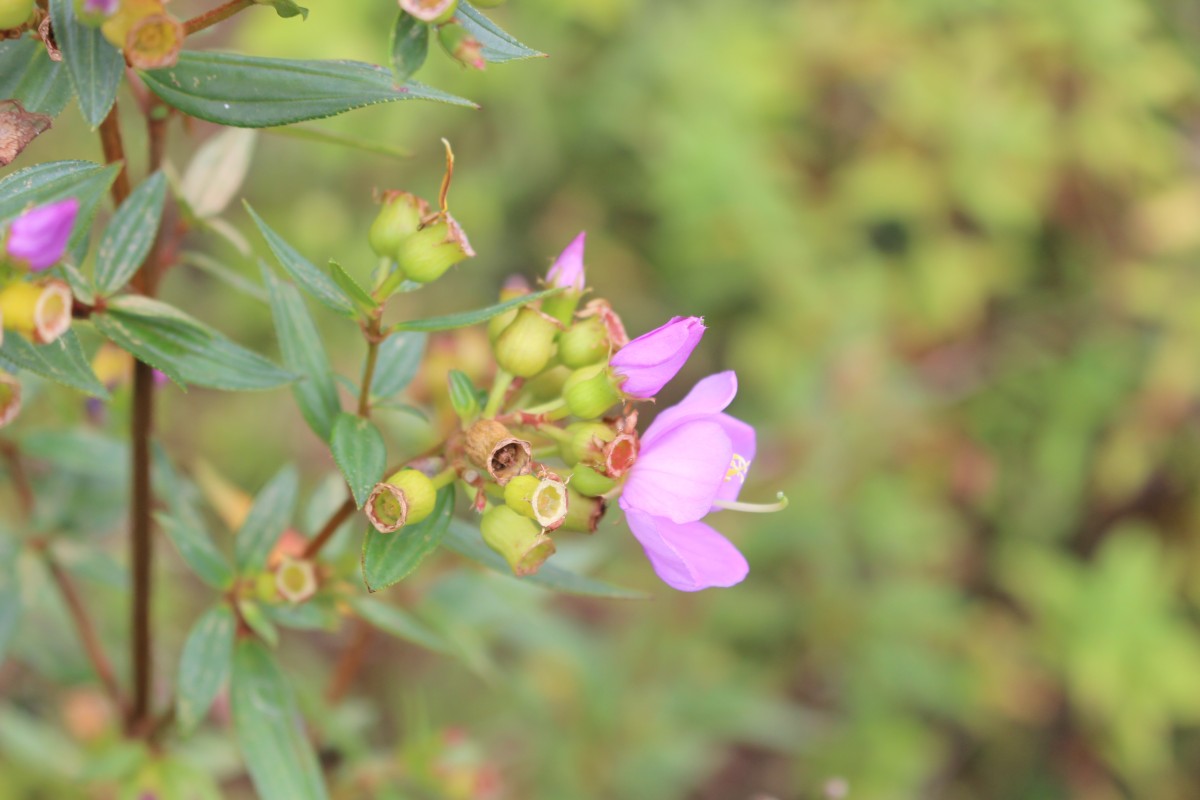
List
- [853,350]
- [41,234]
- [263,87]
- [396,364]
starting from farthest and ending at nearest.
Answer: [853,350] < [396,364] < [263,87] < [41,234]

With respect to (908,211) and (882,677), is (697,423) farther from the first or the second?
(908,211)

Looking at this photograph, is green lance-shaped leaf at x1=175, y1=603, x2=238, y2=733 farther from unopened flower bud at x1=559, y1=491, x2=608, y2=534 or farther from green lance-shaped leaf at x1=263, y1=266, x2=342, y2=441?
unopened flower bud at x1=559, y1=491, x2=608, y2=534

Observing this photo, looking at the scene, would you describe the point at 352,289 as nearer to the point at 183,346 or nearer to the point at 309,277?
the point at 309,277

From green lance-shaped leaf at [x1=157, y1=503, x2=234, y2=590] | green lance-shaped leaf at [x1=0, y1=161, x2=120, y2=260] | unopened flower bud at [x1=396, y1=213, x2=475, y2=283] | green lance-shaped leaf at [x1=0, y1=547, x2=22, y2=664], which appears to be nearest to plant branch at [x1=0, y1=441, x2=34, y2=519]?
green lance-shaped leaf at [x1=0, y1=547, x2=22, y2=664]

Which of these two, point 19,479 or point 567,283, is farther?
point 19,479

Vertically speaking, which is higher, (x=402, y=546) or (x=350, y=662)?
(x=402, y=546)

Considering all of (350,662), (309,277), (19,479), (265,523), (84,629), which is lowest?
(350,662)

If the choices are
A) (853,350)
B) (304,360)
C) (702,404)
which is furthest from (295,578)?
(853,350)
